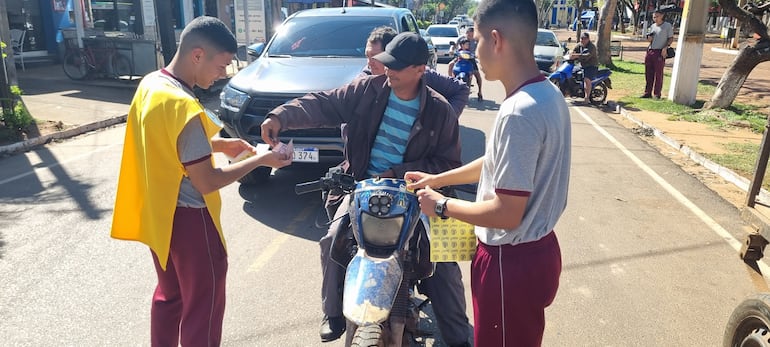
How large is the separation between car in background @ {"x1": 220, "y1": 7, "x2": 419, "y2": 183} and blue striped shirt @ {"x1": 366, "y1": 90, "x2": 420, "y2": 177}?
1.20 metres

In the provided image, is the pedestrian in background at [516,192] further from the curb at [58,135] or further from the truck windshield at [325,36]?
the curb at [58,135]

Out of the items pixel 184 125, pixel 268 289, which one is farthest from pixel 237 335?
pixel 184 125

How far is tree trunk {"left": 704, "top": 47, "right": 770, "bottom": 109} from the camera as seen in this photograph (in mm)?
11234

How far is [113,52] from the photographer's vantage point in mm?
13641

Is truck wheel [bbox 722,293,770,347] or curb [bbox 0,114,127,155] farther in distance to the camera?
curb [bbox 0,114,127,155]

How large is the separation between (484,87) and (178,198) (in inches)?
580

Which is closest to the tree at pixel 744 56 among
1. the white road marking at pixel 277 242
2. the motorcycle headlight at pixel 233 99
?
the white road marking at pixel 277 242

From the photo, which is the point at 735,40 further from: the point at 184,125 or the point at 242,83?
the point at 184,125

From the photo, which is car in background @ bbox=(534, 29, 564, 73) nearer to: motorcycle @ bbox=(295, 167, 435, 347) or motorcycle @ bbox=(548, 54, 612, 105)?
motorcycle @ bbox=(548, 54, 612, 105)

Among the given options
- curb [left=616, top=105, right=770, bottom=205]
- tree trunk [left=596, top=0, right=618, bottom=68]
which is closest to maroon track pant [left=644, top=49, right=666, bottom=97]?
curb [left=616, top=105, right=770, bottom=205]

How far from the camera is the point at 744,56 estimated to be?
11.3 meters

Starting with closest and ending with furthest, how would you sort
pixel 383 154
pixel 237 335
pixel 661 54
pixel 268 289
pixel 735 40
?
pixel 383 154 → pixel 237 335 → pixel 268 289 → pixel 661 54 → pixel 735 40

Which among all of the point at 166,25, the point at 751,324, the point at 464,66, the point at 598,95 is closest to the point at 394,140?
the point at 751,324

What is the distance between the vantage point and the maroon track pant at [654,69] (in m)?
13.3
